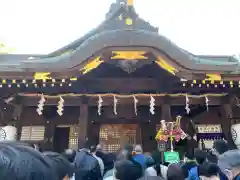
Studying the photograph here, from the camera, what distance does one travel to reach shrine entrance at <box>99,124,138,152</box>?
7793 millimetres

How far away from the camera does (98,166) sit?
5152 mm

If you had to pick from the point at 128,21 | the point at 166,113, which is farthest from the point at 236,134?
the point at 128,21

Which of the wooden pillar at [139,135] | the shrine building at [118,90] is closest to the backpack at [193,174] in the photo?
the shrine building at [118,90]

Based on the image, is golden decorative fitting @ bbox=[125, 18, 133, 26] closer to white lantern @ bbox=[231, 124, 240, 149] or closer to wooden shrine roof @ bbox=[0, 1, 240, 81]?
wooden shrine roof @ bbox=[0, 1, 240, 81]

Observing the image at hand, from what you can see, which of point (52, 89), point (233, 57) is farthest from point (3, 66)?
point (233, 57)

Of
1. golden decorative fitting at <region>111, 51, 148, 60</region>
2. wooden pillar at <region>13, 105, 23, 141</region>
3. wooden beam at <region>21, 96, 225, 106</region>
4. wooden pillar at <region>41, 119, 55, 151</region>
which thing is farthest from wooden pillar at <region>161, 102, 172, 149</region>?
wooden pillar at <region>13, 105, 23, 141</region>

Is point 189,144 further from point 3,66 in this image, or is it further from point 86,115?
point 3,66

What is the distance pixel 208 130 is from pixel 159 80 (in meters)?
2.37

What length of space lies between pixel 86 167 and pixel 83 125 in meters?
1.90

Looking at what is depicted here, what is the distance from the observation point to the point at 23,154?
42.1 inches

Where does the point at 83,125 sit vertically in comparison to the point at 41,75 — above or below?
below

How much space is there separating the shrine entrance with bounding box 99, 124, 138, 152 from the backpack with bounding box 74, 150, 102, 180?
104 inches

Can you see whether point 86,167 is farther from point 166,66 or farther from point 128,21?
point 128,21

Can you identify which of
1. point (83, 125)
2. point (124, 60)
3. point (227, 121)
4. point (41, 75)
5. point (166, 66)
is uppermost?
point (124, 60)
